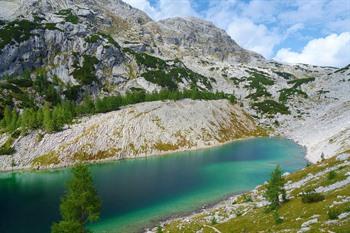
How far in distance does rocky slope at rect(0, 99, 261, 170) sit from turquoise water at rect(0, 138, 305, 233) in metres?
9.80

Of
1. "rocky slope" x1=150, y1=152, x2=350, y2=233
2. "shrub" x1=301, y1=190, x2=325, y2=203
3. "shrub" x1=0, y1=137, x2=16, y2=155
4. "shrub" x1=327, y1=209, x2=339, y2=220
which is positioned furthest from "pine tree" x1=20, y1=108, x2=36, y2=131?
"shrub" x1=327, y1=209, x2=339, y2=220

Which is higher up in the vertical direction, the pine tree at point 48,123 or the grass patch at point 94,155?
the pine tree at point 48,123

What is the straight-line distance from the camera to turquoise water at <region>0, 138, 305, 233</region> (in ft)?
232

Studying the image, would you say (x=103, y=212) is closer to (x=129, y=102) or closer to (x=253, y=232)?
(x=253, y=232)

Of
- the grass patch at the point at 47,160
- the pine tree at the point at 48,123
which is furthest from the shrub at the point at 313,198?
the pine tree at the point at 48,123

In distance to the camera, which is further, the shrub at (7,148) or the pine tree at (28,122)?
the pine tree at (28,122)

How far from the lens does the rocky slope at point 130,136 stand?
13725cm

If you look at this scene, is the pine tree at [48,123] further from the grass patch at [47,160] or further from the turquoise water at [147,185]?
the turquoise water at [147,185]

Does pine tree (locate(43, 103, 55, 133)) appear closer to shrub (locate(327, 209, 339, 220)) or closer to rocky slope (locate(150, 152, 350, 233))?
rocky slope (locate(150, 152, 350, 233))

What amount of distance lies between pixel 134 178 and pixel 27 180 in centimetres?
3614

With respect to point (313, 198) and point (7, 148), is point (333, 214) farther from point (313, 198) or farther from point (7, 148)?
point (7, 148)

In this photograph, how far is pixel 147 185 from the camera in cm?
9631

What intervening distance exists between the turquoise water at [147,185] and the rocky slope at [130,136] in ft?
32.2

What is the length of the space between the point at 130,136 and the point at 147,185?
2387 inches
